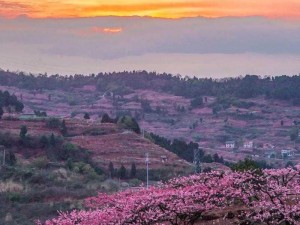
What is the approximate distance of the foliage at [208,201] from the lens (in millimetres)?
12523

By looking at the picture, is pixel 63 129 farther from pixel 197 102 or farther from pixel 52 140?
pixel 197 102

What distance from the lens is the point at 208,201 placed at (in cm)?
1304

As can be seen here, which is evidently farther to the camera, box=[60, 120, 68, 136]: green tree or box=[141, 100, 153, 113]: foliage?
box=[141, 100, 153, 113]: foliage

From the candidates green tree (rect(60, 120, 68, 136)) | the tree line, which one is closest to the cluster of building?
the tree line

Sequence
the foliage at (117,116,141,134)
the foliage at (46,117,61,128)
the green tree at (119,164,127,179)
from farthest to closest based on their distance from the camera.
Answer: the foliage at (117,116,141,134)
the foliage at (46,117,61,128)
the green tree at (119,164,127,179)

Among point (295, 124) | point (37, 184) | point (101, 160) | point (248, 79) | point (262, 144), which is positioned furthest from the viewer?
point (248, 79)

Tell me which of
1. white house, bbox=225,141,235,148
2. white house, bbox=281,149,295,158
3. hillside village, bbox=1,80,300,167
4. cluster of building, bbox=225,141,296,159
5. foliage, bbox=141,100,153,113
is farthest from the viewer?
foliage, bbox=141,100,153,113

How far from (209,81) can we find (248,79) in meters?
7.54

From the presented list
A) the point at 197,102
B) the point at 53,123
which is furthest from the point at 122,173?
the point at 197,102

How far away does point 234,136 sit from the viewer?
9769 centimetres

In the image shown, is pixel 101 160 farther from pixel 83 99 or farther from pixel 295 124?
pixel 83 99

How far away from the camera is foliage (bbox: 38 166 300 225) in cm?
1252

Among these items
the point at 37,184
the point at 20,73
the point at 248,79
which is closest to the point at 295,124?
the point at 248,79

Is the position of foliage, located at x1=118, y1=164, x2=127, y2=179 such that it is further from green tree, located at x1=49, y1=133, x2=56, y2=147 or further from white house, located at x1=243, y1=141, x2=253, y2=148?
white house, located at x1=243, y1=141, x2=253, y2=148
